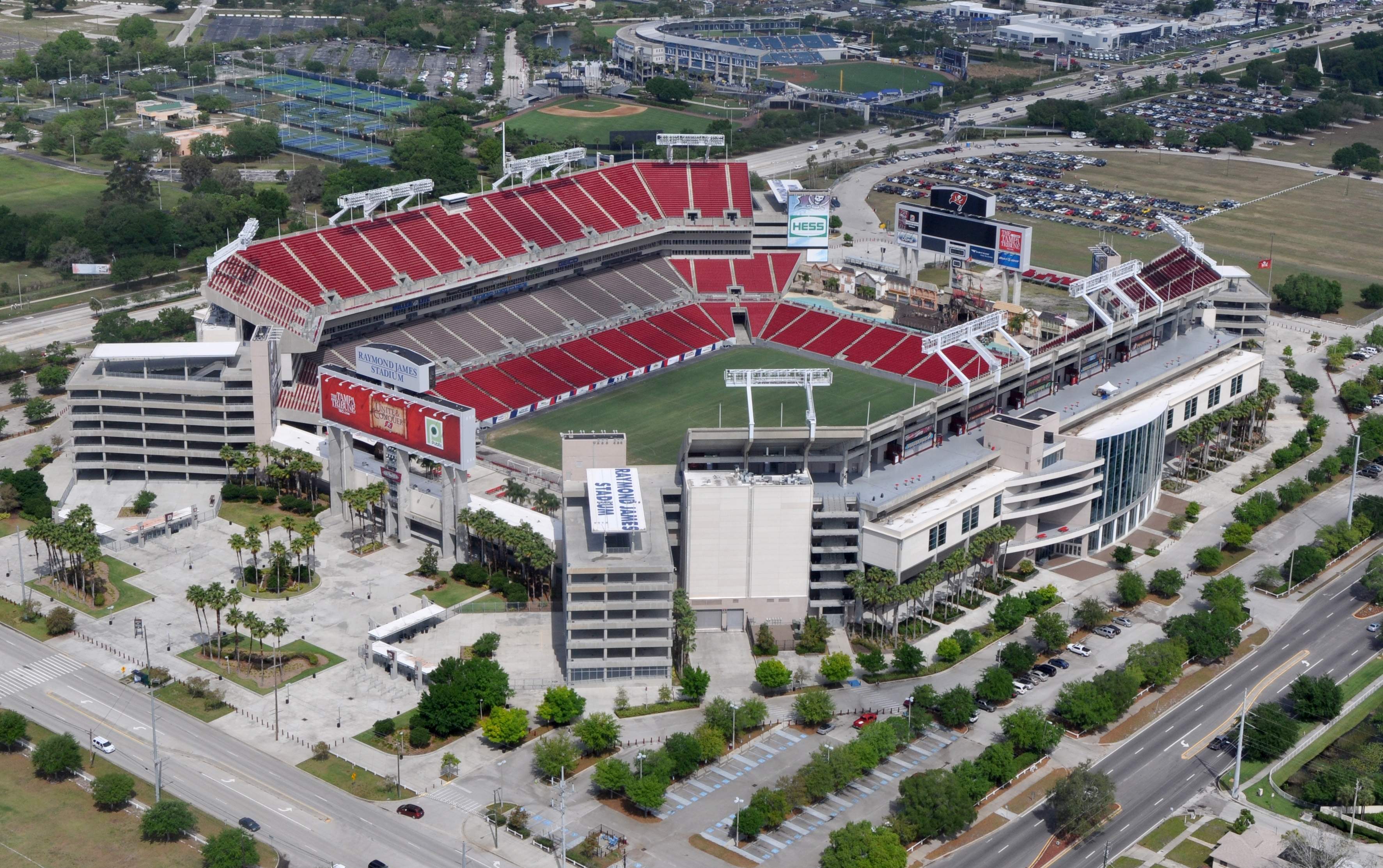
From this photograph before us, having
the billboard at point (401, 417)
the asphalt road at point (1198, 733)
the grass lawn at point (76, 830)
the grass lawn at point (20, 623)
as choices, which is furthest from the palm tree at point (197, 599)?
the asphalt road at point (1198, 733)

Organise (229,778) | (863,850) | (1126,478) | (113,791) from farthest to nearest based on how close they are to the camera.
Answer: (1126,478), (229,778), (113,791), (863,850)

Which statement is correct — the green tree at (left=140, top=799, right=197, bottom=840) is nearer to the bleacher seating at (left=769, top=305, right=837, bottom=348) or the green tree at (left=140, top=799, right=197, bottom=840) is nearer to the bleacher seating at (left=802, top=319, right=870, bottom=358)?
the bleacher seating at (left=802, top=319, right=870, bottom=358)

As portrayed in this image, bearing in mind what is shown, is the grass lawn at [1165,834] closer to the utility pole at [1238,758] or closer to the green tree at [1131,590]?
the utility pole at [1238,758]

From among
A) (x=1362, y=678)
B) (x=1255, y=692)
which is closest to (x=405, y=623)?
(x=1255, y=692)

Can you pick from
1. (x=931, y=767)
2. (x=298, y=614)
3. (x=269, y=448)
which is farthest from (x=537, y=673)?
(x=269, y=448)

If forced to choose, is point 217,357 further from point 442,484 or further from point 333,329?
point 442,484

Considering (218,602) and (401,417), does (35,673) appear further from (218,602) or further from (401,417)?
(401,417)

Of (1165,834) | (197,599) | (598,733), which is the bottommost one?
(1165,834)
